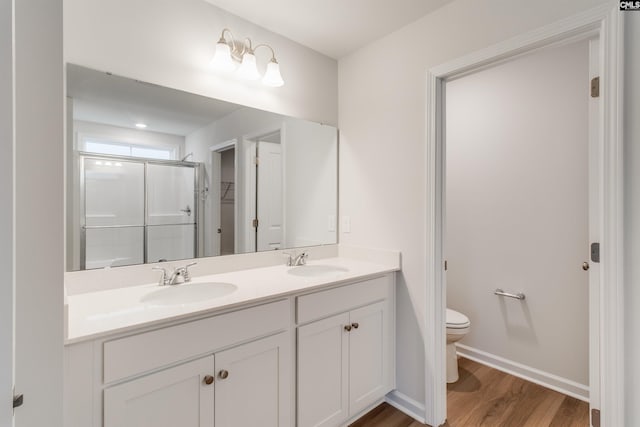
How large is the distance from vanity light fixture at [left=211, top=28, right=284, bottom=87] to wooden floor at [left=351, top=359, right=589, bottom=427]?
210 cm

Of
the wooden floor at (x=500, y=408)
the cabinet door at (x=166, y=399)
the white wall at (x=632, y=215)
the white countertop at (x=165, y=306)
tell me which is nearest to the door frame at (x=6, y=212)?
the white countertop at (x=165, y=306)

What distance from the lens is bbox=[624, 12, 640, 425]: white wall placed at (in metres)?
1.12

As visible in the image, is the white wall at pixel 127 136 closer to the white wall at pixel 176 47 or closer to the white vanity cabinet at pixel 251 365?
the white wall at pixel 176 47

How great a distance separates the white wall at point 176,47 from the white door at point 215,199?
367 millimetres

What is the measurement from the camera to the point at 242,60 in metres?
1.75

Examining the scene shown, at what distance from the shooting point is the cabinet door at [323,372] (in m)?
1.44

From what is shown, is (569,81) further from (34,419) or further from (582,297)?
(34,419)

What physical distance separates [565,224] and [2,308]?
2650 millimetres

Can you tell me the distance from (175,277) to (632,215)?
6.34ft

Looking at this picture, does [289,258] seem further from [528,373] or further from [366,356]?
[528,373]

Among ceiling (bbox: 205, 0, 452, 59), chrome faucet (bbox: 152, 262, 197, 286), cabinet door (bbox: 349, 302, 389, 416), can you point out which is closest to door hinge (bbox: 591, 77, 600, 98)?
ceiling (bbox: 205, 0, 452, 59)

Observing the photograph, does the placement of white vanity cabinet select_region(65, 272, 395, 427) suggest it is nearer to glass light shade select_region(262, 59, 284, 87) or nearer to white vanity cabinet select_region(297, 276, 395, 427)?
white vanity cabinet select_region(297, 276, 395, 427)

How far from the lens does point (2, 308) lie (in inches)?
19.9

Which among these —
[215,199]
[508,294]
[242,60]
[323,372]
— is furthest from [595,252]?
[242,60]
